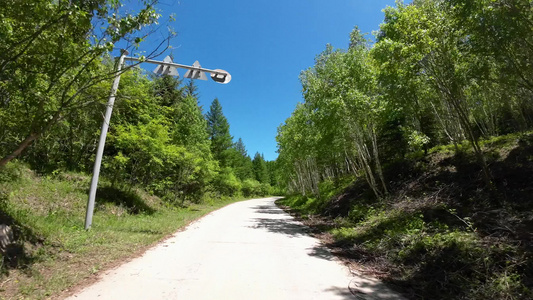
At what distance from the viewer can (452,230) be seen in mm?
5949

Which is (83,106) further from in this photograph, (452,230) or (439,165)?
(439,165)

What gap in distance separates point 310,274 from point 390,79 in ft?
29.3

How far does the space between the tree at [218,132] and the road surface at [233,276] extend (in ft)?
95.1

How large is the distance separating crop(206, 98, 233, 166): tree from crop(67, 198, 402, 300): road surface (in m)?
29.0

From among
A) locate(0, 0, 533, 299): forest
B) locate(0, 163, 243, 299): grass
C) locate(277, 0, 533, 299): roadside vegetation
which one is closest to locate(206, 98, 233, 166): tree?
locate(0, 0, 533, 299): forest

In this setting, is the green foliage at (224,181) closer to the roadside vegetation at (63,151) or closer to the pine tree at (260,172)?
the roadside vegetation at (63,151)

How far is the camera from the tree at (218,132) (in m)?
36.0

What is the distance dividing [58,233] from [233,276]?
15.2 feet

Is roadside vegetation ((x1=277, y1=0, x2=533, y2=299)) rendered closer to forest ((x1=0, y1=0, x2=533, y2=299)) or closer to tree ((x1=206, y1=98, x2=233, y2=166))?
forest ((x1=0, y1=0, x2=533, y2=299))

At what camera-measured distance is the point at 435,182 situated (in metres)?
9.20

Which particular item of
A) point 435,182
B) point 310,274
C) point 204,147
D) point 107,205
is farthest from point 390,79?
point 204,147

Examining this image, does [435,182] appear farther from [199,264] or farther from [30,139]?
[30,139]

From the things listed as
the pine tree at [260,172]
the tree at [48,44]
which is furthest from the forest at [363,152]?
the pine tree at [260,172]

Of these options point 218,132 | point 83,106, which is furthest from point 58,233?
point 218,132
